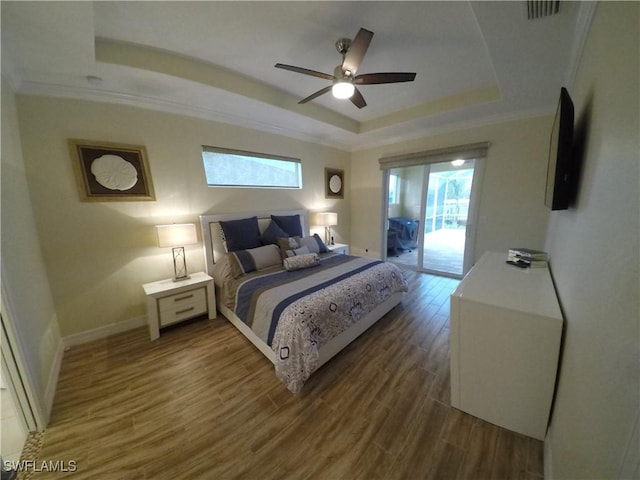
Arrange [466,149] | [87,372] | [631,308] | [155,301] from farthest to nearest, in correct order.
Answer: [466,149], [155,301], [87,372], [631,308]

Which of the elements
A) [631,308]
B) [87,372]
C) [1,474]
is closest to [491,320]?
[631,308]

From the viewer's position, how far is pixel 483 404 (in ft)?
4.60

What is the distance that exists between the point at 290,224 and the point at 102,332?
2511 millimetres

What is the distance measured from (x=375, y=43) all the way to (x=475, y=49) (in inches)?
37.0

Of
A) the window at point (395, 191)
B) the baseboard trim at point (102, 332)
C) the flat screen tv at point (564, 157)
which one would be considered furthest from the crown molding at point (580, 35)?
the baseboard trim at point (102, 332)

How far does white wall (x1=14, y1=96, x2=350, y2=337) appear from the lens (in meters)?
1.97

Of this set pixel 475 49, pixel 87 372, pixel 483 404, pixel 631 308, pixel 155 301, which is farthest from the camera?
pixel 155 301

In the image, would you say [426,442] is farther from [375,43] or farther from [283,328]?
[375,43]

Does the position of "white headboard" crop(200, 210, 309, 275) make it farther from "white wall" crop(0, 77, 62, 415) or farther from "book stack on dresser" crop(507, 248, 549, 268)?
"book stack on dresser" crop(507, 248, 549, 268)

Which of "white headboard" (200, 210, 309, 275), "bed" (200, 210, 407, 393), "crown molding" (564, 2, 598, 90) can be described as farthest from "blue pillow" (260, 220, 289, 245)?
"crown molding" (564, 2, 598, 90)

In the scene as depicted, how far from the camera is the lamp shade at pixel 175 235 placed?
7.50 feet

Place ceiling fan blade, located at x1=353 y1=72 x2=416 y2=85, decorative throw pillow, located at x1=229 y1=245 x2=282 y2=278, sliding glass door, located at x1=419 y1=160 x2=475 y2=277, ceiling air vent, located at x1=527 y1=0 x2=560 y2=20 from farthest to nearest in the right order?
sliding glass door, located at x1=419 y1=160 x2=475 y2=277
decorative throw pillow, located at x1=229 y1=245 x2=282 y2=278
ceiling fan blade, located at x1=353 y1=72 x2=416 y2=85
ceiling air vent, located at x1=527 y1=0 x2=560 y2=20

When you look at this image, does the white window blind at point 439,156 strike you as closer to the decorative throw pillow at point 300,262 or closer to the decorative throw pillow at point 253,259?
the decorative throw pillow at point 300,262

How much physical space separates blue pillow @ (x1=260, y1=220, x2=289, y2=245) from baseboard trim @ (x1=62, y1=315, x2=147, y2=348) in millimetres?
1678
